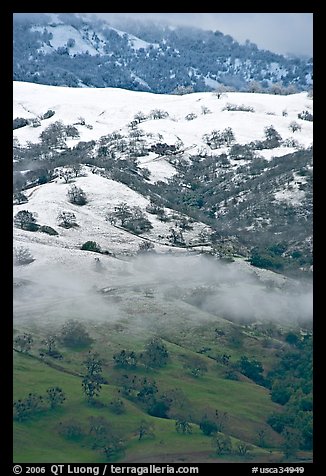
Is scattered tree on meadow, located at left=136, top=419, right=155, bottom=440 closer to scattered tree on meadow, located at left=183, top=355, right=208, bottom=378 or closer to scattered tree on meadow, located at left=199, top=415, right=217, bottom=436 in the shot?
scattered tree on meadow, located at left=199, top=415, right=217, bottom=436

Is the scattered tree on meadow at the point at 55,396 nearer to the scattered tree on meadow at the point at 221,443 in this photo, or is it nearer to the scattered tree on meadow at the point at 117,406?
the scattered tree on meadow at the point at 117,406

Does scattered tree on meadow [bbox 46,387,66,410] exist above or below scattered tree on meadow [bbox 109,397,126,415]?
above

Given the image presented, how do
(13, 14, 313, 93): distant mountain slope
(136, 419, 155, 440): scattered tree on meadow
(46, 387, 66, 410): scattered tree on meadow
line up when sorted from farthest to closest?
(13, 14, 313, 93): distant mountain slope < (46, 387, 66, 410): scattered tree on meadow < (136, 419, 155, 440): scattered tree on meadow

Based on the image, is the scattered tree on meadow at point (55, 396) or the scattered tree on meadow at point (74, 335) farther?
the scattered tree on meadow at point (74, 335)

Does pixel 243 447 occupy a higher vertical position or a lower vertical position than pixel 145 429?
lower

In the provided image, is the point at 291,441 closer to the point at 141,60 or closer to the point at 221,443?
the point at 221,443

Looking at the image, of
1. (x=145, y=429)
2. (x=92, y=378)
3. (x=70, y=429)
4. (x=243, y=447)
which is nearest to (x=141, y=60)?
(x=92, y=378)

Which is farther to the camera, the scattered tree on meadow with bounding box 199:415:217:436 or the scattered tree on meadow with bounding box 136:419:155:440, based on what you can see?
A: the scattered tree on meadow with bounding box 199:415:217:436

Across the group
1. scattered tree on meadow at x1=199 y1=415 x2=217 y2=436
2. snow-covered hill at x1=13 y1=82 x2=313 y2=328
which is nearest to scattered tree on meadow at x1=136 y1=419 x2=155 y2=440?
scattered tree on meadow at x1=199 y1=415 x2=217 y2=436

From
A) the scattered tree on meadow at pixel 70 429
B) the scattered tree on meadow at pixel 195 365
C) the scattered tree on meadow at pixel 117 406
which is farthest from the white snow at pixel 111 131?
the scattered tree on meadow at pixel 70 429
